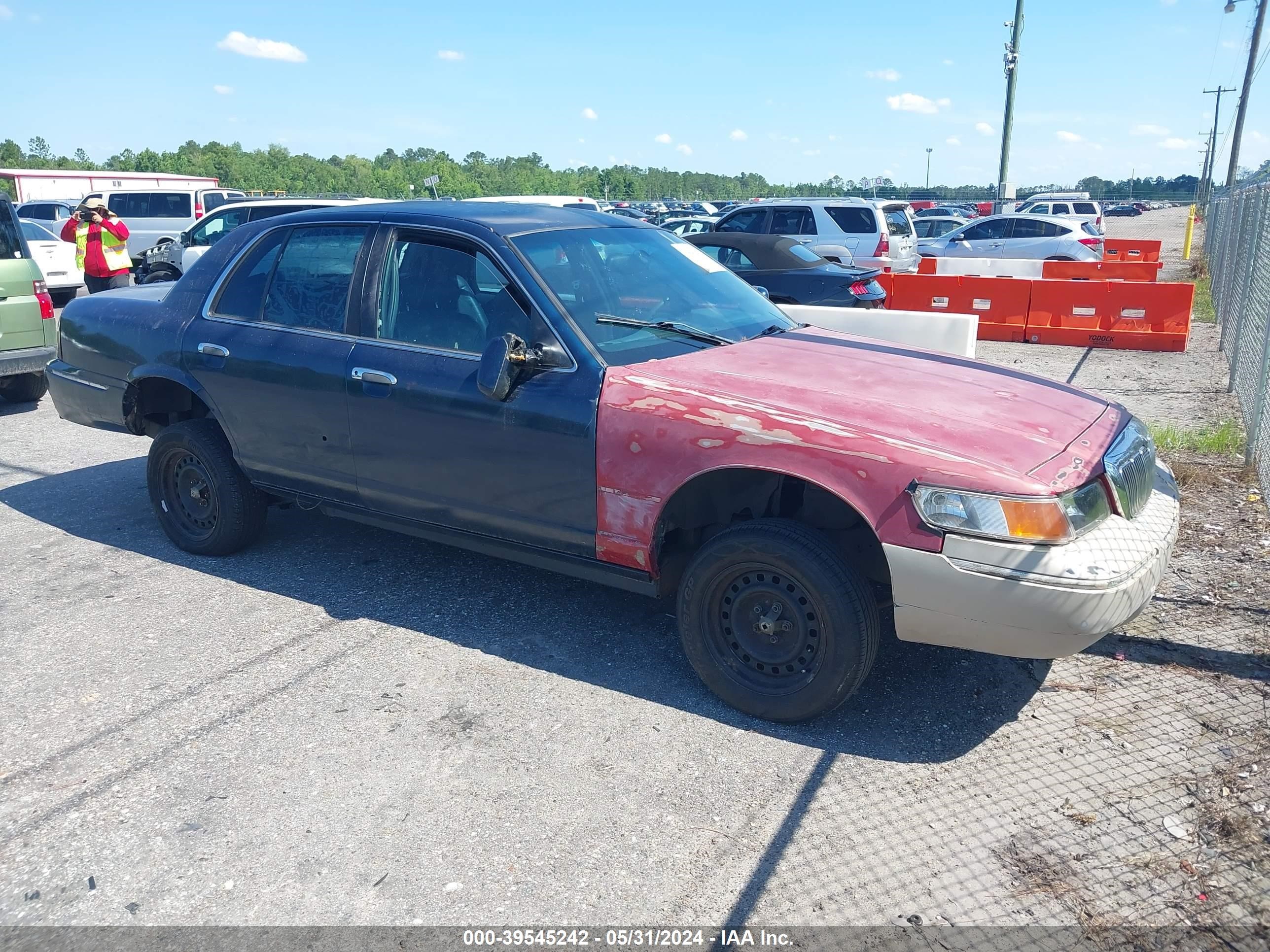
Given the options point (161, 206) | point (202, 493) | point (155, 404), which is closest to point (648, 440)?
point (202, 493)

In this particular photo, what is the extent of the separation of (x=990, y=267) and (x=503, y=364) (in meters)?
16.5

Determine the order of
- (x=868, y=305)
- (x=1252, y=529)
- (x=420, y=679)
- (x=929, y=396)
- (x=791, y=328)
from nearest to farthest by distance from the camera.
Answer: (x=929, y=396), (x=420, y=679), (x=791, y=328), (x=1252, y=529), (x=868, y=305)

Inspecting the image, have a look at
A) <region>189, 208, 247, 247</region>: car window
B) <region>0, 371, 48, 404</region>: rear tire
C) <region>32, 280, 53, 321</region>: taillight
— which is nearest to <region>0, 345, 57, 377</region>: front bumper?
<region>32, 280, 53, 321</region>: taillight

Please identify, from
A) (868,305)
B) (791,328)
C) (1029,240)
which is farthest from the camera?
(1029,240)

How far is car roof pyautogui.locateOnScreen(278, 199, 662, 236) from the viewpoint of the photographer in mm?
4340

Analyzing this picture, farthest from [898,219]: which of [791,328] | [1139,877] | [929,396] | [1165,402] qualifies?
[1139,877]

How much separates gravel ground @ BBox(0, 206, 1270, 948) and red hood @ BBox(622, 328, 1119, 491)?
1.07 metres

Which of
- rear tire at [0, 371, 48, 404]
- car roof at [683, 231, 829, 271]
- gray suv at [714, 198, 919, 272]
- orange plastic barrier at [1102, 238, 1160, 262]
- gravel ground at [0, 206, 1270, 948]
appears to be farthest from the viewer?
orange plastic barrier at [1102, 238, 1160, 262]

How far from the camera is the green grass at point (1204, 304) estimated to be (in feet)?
50.9

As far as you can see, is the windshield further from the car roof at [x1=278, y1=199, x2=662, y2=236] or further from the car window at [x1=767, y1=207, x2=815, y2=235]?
the car window at [x1=767, y1=207, x2=815, y2=235]

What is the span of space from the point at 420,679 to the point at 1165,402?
26.8 ft

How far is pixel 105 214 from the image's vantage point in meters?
11.5

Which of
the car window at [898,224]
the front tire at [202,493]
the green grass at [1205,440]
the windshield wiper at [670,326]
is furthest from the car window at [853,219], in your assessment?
the front tire at [202,493]

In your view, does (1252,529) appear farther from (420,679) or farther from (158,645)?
(158,645)
